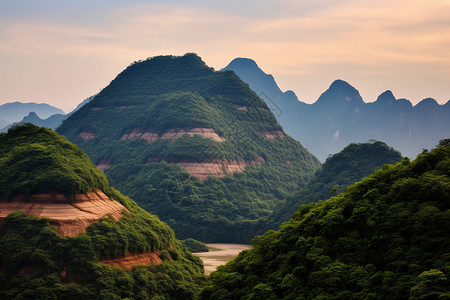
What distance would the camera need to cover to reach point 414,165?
2025 inches

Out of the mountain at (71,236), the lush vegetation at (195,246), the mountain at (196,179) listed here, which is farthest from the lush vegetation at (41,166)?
the mountain at (196,179)

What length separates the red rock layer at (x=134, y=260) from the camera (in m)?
72.8

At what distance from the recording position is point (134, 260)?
75.8 metres

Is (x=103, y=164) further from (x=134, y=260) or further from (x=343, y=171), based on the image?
(x=134, y=260)

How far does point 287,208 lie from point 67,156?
75896 millimetres

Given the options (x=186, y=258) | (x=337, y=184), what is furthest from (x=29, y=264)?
(x=337, y=184)

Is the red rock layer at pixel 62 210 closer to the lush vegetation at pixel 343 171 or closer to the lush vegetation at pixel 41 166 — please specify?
the lush vegetation at pixel 41 166

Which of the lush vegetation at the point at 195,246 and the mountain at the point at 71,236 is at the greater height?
the mountain at the point at 71,236

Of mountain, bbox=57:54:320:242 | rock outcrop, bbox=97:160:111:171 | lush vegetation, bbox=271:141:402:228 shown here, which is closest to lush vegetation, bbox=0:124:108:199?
mountain, bbox=57:54:320:242

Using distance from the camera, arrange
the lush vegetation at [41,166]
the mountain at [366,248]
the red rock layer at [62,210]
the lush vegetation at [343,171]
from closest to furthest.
A: 1. the mountain at [366,248]
2. the red rock layer at [62,210]
3. the lush vegetation at [41,166]
4. the lush vegetation at [343,171]

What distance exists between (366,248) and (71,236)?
37115mm

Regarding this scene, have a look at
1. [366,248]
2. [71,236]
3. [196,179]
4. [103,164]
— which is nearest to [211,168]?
[196,179]

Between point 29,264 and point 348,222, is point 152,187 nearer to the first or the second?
point 29,264

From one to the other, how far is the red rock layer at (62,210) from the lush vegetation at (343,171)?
2860 inches
